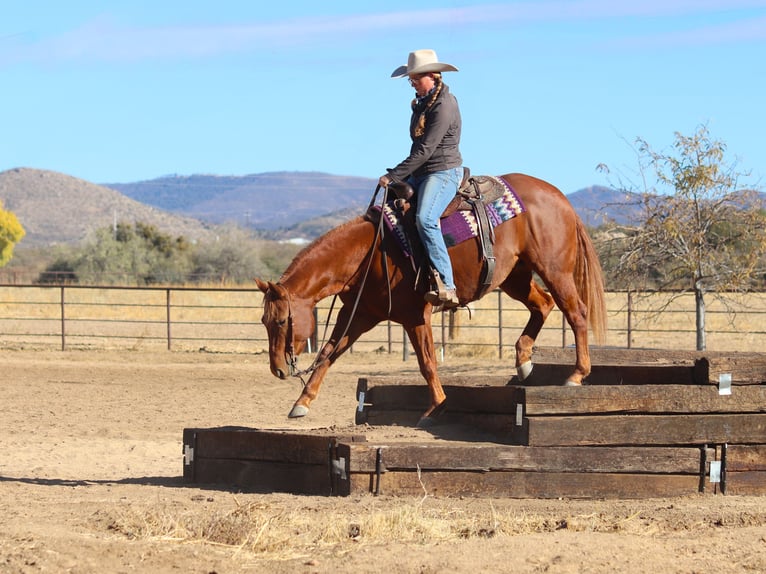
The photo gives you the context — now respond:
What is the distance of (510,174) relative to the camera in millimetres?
8031

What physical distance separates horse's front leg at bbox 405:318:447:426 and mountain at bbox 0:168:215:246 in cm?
13899

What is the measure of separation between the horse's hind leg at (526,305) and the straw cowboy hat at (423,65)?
1.65 meters

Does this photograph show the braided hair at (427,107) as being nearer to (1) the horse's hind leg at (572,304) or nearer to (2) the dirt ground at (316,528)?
(1) the horse's hind leg at (572,304)

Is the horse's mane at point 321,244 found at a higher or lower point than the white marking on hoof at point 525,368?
higher

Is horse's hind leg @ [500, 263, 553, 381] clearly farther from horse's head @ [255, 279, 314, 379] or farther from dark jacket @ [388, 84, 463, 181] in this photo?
horse's head @ [255, 279, 314, 379]

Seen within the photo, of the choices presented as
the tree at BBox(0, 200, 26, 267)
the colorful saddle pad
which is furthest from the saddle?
the tree at BBox(0, 200, 26, 267)

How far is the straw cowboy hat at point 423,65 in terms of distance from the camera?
23.9 ft

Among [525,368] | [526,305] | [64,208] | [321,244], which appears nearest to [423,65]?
[321,244]

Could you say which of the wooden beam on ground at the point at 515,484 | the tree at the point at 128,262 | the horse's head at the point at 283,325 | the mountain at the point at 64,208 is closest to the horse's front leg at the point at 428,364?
the horse's head at the point at 283,325

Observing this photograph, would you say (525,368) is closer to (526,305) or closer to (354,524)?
(526,305)

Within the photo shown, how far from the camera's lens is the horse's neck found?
24.0ft

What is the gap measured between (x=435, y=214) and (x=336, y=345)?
1210 mm

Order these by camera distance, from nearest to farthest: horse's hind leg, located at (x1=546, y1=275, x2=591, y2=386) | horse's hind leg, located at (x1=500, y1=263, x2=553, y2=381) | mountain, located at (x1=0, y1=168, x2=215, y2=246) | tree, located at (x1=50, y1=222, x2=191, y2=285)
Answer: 1. horse's hind leg, located at (x1=546, y1=275, x2=591, y2=386)
2. horse's hind leg, located at (x1=500, y1=263, x2=553, y2=381)
3. tree, located at (x1=50, y1=222, x2=191, y2=285)
4. mountain, located at (x1=0, y1=168, x2=215, y2=246)

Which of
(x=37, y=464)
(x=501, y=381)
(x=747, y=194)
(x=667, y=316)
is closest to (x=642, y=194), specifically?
(x=747, y=194)
